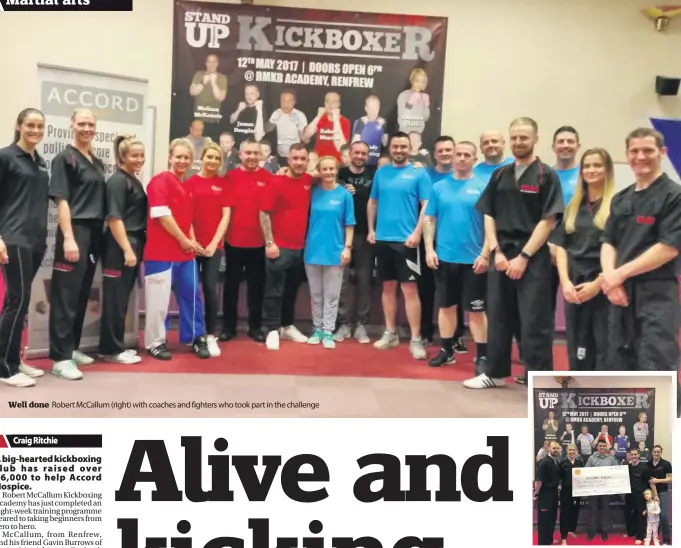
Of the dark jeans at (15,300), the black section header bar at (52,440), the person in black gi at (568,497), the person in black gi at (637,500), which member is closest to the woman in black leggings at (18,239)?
the dark jeans at (15,300)

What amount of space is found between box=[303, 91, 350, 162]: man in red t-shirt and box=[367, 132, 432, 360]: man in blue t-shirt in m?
0.16

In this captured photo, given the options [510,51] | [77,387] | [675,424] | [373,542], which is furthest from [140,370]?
[675,424]

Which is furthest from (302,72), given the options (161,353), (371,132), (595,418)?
(595,418)

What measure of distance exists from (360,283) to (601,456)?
0.90 metres

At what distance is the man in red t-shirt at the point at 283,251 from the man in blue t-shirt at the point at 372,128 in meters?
0.23

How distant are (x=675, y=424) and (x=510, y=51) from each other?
1231mm

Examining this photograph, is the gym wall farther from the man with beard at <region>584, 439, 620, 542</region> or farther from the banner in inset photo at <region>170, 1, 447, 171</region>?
the man with beard at <region>584, 439, 620, 542</region>

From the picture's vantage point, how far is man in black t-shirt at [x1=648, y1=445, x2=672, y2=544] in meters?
1.88

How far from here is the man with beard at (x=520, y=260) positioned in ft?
5.96

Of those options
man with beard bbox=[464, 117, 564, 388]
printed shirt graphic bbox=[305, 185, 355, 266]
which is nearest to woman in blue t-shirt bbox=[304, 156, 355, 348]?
printed shirt graphic bbox=[305, 185, 355, 266]

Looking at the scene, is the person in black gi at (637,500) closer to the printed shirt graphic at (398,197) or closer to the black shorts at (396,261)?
the black shorts at (396,261)

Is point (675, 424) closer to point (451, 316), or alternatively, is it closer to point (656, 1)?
point (451, 316)

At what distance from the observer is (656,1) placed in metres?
1.77

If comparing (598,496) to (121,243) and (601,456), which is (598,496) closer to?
(601,456)
